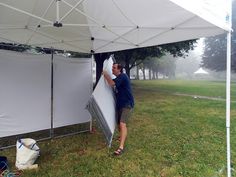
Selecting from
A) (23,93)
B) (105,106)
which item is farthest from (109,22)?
(23,93)

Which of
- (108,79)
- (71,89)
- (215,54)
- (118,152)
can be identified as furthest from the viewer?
(215,54)

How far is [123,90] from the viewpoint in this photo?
5.31m

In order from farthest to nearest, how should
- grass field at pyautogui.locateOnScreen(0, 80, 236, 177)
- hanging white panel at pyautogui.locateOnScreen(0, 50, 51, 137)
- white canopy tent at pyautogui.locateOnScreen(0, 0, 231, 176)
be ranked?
1. hanging white panel at pyautogui.locateOnScreen(0, 50, 51, 137)
2. grass field at pyautogui.locateOnScreen(0, 80, 236, 177)
3. white canopy tent at pyautogui.locateOnScreen(0, 0, 231, 176)

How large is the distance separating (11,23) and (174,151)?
14.6ft

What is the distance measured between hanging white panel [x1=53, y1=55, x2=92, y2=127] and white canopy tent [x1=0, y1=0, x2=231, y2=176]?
0.57 metres

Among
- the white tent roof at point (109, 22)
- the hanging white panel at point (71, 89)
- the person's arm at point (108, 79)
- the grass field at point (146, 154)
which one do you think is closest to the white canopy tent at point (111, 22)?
the white tent roof at point (109, 22)

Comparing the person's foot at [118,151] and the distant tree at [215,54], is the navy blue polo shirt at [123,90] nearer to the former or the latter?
the person's foot at [118,151]

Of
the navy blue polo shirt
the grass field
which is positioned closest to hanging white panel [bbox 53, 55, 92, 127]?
the grass field

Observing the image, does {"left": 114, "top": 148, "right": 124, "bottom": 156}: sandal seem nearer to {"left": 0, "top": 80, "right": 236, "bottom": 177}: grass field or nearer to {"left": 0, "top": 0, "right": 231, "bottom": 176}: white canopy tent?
{"left": 0, "top": 80, "right": 236, "bottom": 177}: grass field

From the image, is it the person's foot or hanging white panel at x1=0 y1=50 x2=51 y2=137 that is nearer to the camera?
the person's foot

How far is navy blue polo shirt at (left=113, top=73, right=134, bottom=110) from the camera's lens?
5.25 metres

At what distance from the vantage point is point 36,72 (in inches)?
232

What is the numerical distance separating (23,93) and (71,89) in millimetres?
1288

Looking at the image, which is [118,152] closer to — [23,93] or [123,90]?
[123,90]
